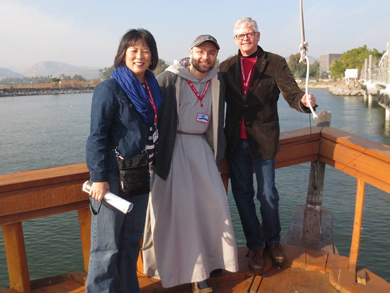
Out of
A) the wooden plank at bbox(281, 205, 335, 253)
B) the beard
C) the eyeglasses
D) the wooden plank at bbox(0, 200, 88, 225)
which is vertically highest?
the eyeglasses

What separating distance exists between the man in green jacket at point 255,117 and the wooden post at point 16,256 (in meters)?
1.45

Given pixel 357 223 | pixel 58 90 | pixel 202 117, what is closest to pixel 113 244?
pixel 202 117

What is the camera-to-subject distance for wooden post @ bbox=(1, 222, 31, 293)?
2.15m

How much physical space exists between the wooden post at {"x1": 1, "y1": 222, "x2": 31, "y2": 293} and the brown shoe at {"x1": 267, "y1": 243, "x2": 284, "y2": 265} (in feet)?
5.36

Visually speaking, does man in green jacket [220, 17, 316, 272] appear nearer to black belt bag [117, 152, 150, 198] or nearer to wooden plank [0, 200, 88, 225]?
black belt bag [117, 152, 150, 198]

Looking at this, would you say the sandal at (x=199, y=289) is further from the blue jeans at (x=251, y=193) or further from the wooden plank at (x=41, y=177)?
the wooden plank at (x=41, y=177)

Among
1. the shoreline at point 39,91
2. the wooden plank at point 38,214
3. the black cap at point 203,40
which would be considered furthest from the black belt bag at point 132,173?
the shoreline at point 39,91

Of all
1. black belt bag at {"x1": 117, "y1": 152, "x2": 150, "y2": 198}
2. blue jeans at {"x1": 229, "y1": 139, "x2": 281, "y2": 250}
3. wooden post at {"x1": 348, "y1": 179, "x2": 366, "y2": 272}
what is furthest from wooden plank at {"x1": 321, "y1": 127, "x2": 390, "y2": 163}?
black belt bag at {"x1": 117, "y1": 152, "x2": 150, "y2": 198}

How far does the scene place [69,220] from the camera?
941 centimetres

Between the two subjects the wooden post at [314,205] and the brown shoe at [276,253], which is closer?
the brown shoe at [276,253]

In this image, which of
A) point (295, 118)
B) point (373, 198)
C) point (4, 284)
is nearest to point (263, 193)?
point (4, 284)

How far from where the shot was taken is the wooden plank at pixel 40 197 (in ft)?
6.63

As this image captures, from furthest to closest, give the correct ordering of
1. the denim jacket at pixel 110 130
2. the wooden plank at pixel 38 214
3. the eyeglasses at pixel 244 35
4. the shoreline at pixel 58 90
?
the shoreline at pixel 58 90 < the eyeglasses at pixel 244 35 < the wooden plank at pixel 38 214 < the denim jacket at pixel 110 130

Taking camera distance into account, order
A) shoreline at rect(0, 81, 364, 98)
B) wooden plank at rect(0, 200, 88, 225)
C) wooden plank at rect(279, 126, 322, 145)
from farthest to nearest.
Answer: shoreline at rect(0, 81, 364, 98), wooden plank at rect(279, 126, 322, 145), wooden plank at rect(0, 200, 88, 225)
